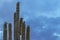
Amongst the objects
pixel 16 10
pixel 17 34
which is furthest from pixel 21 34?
pixel 16 10

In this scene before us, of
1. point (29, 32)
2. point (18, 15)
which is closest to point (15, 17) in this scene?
point (18, 15)

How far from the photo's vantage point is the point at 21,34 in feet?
104

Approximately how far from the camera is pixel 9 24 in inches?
1246

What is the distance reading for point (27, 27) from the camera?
3259 centimetres

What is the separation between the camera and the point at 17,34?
3114 cm

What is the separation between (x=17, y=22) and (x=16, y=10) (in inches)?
52.7

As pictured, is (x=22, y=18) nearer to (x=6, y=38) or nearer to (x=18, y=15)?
(x=18, y=15)

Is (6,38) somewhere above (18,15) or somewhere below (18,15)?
below

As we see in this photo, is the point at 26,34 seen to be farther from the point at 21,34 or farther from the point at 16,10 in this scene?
the point at 16,10

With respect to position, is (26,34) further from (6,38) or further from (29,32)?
(6,38)

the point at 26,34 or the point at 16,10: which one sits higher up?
the point at 16,10

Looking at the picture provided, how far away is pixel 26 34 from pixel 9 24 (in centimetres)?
231

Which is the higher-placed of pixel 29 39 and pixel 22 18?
pixel 22 18

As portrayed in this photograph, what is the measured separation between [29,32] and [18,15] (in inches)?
98.3
